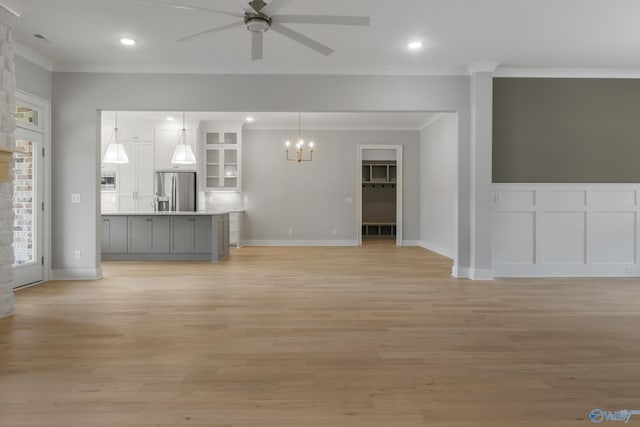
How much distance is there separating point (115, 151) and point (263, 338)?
5118 millimetres

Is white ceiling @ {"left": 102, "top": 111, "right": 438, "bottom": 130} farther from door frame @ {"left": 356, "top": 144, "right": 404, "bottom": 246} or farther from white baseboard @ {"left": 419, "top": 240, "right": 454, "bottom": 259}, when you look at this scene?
white baseboard @ {"left": 419, "top": 240, "right": 454, "bottom": 259}

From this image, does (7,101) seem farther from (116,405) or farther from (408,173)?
(408,173)

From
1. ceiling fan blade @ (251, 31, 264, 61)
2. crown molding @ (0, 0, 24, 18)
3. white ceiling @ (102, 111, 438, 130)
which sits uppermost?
white ceiling @ (102, 111, 438, 130)

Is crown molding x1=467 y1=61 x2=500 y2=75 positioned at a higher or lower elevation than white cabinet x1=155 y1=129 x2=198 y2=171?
higher

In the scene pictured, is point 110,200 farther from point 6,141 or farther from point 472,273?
point 472,273

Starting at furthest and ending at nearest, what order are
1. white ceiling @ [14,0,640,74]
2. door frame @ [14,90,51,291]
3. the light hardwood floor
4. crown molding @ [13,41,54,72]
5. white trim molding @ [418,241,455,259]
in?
white trim molding @ [418,241,455,259] < door frame @ [14,90,51,291] < crown molding @ [13,41,54,72] < white ceiling @ [14,0,640,74] < the light hardwood floor

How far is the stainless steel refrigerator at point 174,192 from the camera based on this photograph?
862 centimetres

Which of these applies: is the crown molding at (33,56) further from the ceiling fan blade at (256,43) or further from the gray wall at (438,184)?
the gray wall at (438,184)

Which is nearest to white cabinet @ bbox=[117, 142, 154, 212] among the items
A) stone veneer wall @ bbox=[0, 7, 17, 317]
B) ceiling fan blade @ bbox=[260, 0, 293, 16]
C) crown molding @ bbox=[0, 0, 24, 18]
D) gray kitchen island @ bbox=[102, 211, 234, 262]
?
gray kitchen island @ bbox=[102, 211, 234, 262]

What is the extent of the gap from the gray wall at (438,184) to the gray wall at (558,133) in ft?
4.58

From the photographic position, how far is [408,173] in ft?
30.7

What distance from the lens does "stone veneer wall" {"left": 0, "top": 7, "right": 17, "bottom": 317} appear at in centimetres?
327

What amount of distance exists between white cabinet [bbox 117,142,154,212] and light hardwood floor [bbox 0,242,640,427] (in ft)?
13.8

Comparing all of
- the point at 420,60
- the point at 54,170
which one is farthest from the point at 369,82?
the point at 54,170
